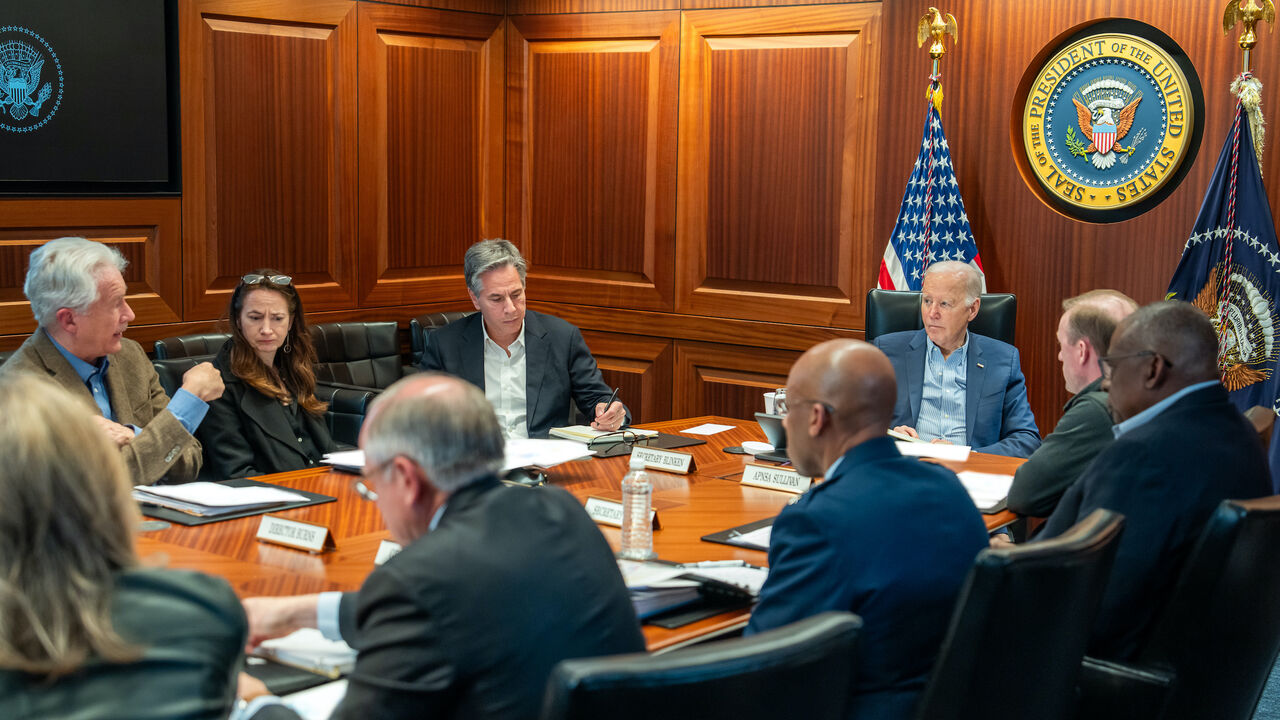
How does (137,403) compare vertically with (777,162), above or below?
below

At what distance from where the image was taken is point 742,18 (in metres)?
6.11

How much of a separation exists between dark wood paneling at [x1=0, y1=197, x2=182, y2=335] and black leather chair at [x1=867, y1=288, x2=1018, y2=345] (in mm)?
2871

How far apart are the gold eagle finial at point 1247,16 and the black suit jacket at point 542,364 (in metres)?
2.70

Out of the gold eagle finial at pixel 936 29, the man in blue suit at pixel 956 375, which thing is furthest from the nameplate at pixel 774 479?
the gold eagle finial at pixel 936 29

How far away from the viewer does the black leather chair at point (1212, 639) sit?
2355mm

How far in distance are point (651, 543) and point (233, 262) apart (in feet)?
11.6

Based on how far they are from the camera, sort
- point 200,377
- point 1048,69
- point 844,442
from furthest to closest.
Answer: point 1048,69, point 200,377, point 844,442

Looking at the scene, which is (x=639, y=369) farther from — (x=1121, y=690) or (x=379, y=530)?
(x=1121, y=690)

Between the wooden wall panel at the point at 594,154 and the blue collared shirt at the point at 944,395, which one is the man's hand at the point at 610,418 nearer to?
the blue collared shirt at the point at 944,395

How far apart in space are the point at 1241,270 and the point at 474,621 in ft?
13.6

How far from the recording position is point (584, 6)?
257 inches

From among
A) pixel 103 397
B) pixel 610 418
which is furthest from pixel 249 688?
pixel 610 418

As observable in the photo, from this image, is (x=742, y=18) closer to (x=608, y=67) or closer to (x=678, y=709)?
(x=608, y=67)

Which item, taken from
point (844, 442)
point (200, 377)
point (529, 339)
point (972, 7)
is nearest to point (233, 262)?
point (529, 339)
